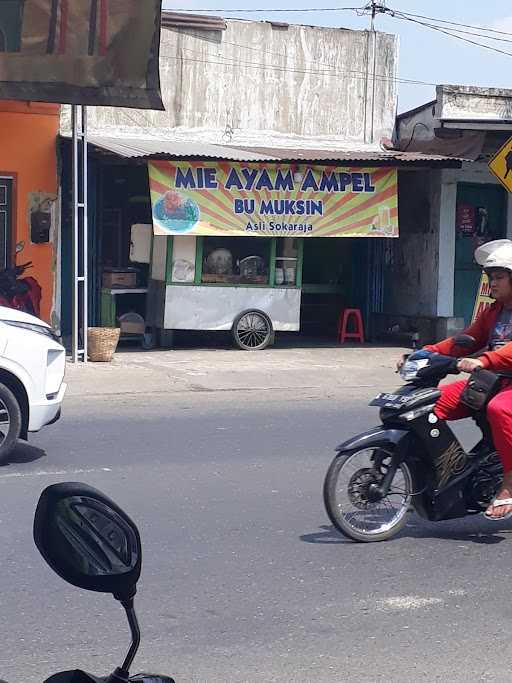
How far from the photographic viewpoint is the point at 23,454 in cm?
882

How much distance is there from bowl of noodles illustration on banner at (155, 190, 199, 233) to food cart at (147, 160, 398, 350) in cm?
1

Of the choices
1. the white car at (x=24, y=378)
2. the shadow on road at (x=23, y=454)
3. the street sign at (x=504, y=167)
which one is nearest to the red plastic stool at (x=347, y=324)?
the street sign at (x=504, y=167)

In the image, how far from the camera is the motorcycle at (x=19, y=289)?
52.3 ft

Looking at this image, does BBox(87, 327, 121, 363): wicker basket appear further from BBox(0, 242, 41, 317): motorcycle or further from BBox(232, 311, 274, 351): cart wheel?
BBox(232, 311, 274, 351): cart wheel

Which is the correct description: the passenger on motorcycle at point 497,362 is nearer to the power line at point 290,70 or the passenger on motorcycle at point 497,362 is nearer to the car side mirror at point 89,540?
the car side mirror at point 89,540

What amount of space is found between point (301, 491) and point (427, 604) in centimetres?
248

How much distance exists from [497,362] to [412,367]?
46 cm

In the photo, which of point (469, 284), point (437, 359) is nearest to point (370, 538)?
point (437, 359)

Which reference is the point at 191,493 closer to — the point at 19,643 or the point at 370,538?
the point at 370,538

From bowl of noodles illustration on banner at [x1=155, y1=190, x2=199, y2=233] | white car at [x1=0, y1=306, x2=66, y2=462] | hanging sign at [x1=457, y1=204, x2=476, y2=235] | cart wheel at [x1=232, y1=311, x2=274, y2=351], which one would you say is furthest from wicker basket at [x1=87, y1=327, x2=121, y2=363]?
hanging sign at [x1=457, y1=204, x2=476, y2=235]

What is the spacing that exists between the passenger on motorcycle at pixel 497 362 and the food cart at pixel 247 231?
32.0ft

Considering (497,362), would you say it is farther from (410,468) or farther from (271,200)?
(271,200)

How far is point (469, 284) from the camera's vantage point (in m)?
18.7

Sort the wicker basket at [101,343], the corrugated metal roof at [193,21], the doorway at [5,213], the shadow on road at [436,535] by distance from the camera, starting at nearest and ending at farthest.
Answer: the shadow on road at [436,535] < the wicker basket at [101,343] < the doorway at [5,213] < the corrugated metal roof at [193,21]
